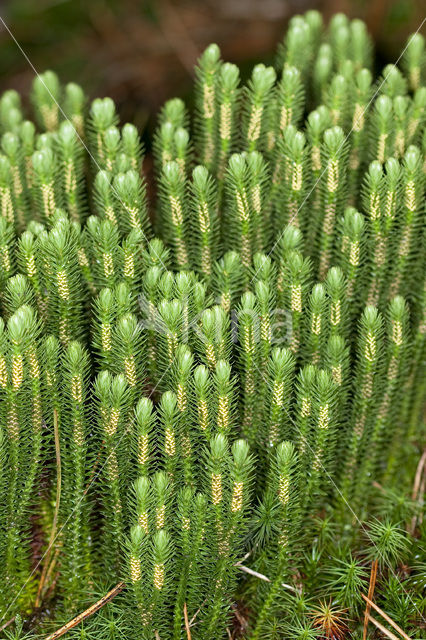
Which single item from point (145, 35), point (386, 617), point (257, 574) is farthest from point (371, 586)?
point (145, 35)

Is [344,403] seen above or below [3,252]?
below

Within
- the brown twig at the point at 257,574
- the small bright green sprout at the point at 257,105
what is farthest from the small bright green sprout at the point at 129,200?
the brown twig at the point at 257,574

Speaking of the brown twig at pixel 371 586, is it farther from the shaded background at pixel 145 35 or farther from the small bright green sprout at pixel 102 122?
the shaded background at pixel 145 35

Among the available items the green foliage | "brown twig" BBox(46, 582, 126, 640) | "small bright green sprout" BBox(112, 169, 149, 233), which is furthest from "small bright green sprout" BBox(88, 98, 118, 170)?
"brown twig" BBox(46, 582, 126, 640)

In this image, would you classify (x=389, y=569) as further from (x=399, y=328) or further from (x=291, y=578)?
(x=399, y=328)

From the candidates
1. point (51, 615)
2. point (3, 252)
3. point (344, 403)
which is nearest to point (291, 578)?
point (344, 403)

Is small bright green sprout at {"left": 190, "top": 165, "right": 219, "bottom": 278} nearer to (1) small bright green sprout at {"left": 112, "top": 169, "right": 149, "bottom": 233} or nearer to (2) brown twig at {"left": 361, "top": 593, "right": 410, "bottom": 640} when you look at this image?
(1) small bright green sprout at {"left": 112, "top": 169, "right": 149, "bottom": 233}

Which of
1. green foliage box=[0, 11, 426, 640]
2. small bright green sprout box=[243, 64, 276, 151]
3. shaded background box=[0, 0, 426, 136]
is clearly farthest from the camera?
shaded background box=[0, 0, 426, 136]
